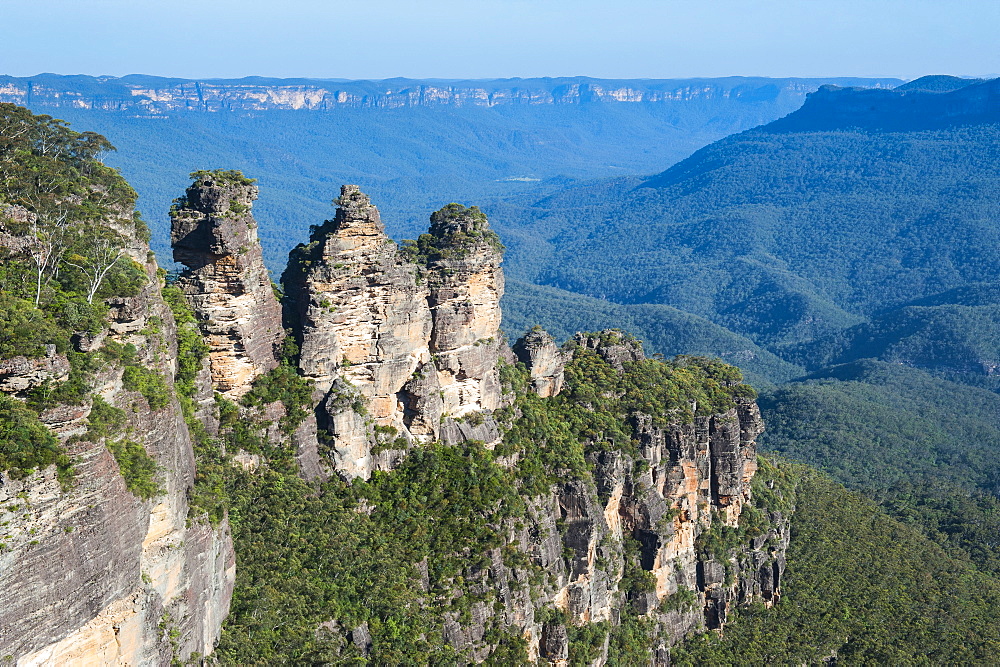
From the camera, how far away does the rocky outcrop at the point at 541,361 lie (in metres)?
49.4

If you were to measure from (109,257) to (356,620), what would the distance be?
52.1ft

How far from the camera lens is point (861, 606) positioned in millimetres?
54250

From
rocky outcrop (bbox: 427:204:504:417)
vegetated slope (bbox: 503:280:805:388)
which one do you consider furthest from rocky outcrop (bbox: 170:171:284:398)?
vegetated slope (bbox: 503:280:805:388)

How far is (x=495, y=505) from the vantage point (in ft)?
132

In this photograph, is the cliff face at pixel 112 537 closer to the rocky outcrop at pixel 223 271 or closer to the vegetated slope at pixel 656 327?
the rocky outcrop at pixel 223 271

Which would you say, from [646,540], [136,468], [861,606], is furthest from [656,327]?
[136,468]

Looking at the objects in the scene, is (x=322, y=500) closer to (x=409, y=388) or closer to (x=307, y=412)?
(x=307, y=412)

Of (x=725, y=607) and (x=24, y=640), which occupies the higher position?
(x=24, y=640)

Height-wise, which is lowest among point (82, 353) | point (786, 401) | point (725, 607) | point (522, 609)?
point (786, 401)

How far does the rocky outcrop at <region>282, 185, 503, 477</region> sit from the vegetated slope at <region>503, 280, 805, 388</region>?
4127 inches

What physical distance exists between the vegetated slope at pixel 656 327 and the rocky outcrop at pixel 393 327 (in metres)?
105

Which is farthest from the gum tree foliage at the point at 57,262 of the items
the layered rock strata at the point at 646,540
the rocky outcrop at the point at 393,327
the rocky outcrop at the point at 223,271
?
the layered rock strata at the point at 646,540

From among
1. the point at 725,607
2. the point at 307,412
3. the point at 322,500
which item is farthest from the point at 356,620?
the point at 725,607

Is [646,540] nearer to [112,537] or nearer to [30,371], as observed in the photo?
[112,537]
